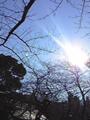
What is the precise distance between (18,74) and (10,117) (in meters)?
9.97

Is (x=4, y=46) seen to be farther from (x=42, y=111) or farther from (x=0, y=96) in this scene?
(x=42, y=111)

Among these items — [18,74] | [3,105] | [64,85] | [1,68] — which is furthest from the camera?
[64,85]

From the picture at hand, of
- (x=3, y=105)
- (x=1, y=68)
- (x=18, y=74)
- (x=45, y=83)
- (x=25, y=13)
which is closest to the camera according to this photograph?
(x=25, y=13)

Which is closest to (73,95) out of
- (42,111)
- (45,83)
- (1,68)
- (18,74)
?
(45,83)

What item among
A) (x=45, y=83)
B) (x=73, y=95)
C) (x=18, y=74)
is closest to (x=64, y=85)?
(x=73, y=95)

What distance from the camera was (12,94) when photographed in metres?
11.0

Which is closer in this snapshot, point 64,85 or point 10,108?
point 10,108

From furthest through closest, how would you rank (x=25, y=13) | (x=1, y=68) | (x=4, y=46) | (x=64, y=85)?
(x=64, y=85)
(x=1, y=68)
(x=4, y=46)
(x=25, y=13)

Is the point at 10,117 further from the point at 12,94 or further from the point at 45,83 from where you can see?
the point at 45,83

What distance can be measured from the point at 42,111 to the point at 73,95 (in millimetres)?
20275

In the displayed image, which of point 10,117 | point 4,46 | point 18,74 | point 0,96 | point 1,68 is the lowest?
point 10,117

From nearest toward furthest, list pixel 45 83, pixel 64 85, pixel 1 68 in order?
pixel 1 68, pixel 45 83, pixel 64 85

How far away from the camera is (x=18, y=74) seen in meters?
20.2

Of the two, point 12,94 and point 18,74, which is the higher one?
point 18,74
